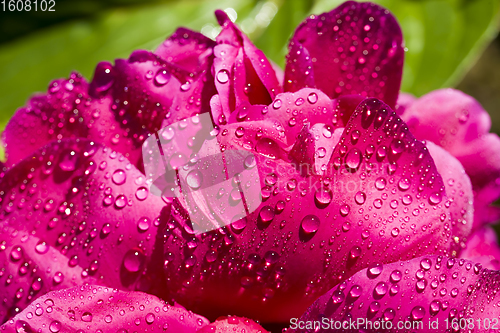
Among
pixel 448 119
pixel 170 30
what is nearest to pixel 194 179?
pixel 448 119

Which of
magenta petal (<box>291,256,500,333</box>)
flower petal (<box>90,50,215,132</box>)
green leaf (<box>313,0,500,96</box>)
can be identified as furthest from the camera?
green leaf (<box>313,0,500,96</box>)

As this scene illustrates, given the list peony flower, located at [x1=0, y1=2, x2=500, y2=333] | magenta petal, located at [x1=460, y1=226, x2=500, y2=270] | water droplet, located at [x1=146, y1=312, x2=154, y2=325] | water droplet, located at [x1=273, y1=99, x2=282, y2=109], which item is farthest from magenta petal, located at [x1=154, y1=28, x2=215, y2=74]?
magenta petal, located at [x1=460, y1=226, x2=500, y2=270]

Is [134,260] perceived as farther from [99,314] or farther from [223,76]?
Answer: [223,76]

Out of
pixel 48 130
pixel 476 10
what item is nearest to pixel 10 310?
pixel 48 130

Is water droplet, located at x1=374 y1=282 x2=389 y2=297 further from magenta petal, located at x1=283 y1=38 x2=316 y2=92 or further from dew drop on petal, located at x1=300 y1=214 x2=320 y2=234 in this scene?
magenta petal, located at x1=283 y1=38 x2=316 y2=92

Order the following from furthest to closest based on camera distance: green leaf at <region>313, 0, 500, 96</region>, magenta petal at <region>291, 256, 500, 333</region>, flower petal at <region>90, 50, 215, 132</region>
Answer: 1. green leaf at <region>313, 0, 500, 96</region>
2. flower petal at <region>90, 50, 215, 132</region>
3. magenta petal at <region>291, 256, 500, 333</region>

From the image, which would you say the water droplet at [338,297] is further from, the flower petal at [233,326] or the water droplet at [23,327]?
the water droplet at [23,327]
